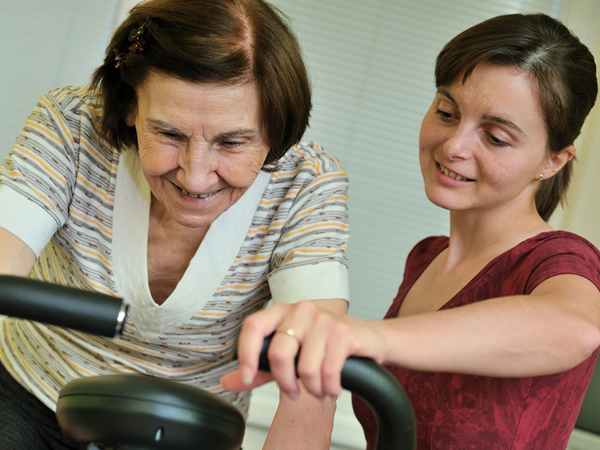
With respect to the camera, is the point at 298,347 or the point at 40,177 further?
the point at 40,177

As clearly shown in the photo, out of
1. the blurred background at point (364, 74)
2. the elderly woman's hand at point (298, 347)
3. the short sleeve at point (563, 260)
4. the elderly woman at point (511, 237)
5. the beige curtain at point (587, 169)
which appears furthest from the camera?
the blurred background at point (364, 74)

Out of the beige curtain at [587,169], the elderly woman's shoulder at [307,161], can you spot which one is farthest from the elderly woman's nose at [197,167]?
the beige curtain at [587,169]

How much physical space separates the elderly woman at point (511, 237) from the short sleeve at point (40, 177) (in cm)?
72

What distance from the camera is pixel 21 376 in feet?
4.54

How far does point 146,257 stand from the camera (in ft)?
4.31

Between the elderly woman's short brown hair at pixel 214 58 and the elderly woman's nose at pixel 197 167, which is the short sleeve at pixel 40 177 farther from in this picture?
the elderly woman's nose at pixel 197 167

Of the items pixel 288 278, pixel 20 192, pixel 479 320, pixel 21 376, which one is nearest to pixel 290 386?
pixel 479 320

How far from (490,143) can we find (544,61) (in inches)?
7.0

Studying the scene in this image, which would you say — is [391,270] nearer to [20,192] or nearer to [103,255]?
[103,255]

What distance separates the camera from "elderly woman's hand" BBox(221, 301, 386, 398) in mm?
506

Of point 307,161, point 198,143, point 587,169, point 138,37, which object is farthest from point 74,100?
point 587,169

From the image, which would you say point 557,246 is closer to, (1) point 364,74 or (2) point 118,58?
(2) point 118,58

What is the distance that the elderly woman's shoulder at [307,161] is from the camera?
4.41ft

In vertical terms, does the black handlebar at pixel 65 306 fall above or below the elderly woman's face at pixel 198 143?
below
